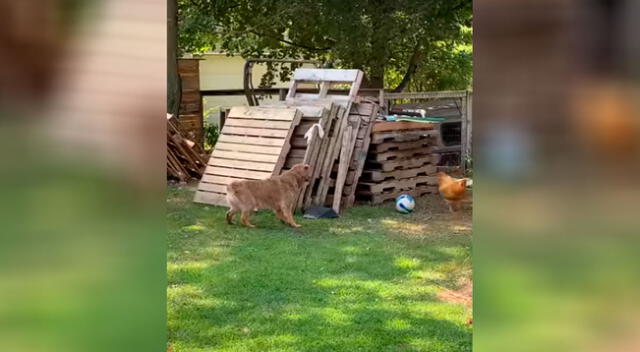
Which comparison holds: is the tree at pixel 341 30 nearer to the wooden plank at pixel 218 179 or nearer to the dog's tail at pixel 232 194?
the wooden plank at pixel 218 179

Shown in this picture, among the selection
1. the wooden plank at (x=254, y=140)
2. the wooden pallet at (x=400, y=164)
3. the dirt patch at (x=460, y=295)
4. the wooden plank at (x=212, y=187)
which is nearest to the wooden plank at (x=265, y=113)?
the wooden plank at (x=254, y=140)

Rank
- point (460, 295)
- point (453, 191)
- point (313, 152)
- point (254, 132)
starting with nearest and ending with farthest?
1. point (460, 295)
2. point (453, 191)
3. point (313, 152)
4. point (254, 132)

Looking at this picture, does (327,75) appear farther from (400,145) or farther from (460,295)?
(460,295)

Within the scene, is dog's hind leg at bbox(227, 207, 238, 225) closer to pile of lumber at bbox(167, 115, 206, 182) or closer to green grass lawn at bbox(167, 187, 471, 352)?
green grass lawn at bbox(167, 187, 471, 352)

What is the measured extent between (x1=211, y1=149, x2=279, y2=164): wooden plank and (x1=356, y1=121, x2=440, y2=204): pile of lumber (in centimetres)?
124

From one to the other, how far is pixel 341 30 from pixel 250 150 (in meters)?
4.43

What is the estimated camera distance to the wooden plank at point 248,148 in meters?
9.32

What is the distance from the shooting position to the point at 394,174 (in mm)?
9953

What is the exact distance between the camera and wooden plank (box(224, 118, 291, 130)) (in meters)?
9.41

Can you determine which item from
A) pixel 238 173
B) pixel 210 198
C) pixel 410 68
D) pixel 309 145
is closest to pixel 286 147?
pixel 309 145

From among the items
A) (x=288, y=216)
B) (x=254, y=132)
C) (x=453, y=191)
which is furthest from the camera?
(x=254, y=132)
